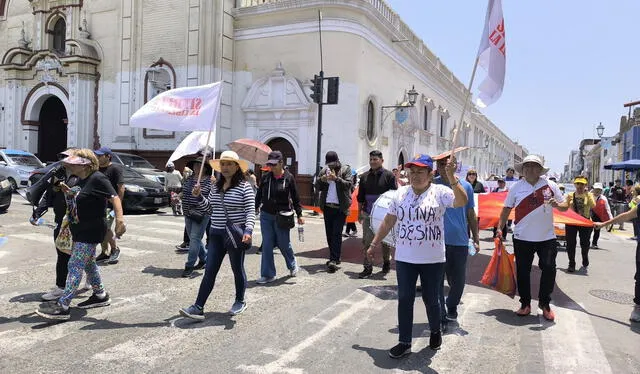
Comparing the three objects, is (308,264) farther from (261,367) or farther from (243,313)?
(261,367)

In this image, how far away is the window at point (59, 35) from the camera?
24.7m

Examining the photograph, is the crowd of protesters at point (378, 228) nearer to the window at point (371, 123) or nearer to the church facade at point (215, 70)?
the church facade at point (215, 70)

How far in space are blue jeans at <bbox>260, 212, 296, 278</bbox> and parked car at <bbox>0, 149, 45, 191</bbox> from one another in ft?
48.9

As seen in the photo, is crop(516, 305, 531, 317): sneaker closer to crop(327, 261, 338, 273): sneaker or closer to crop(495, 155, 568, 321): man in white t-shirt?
crop(495, 155, 568, 321): man in white t-shirt

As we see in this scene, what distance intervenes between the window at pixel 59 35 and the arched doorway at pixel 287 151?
506 inches

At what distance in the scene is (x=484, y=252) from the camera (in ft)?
33.9

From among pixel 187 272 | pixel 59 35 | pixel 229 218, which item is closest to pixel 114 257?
pixel 187 272

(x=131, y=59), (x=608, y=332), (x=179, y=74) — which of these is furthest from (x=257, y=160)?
(x=131, y=59)

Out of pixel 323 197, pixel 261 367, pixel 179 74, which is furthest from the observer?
pixel 179 74

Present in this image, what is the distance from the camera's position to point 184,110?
645cm

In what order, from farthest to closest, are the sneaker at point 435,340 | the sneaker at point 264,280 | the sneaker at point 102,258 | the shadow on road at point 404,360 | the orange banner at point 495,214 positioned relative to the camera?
the orange banner at point 495,214 → the sneaker at point 102,258 → the sneaker at point 264,280 → the sneaker at point 435,340 → the shadow on road at point 404,360

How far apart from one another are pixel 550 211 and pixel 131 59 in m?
20.8

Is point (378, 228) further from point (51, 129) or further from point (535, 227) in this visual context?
point (51, 129)

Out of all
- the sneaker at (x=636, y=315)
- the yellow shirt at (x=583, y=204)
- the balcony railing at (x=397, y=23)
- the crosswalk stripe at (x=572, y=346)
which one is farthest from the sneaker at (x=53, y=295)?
the balcony railing at (x=397, y=23)
